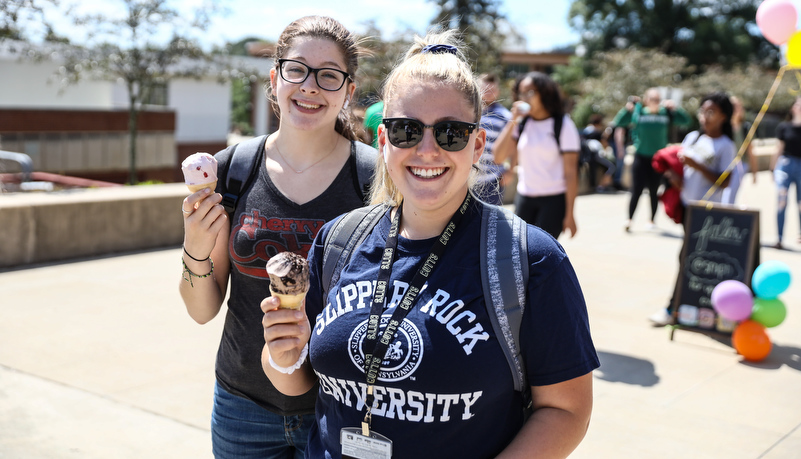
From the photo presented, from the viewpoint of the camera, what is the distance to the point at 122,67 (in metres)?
16.7

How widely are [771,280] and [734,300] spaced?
304 mm

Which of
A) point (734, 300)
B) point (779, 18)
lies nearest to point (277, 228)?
point (734, 300)

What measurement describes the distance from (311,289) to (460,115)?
0.59 m

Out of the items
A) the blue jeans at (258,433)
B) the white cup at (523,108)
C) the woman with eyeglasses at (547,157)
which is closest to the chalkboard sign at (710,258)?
the woman with eyeglasses at (547,157)

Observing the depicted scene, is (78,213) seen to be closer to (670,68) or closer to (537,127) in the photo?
(537,127)

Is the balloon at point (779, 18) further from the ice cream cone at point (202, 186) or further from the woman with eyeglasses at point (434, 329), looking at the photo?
the ice cream cone at point (202, 186)

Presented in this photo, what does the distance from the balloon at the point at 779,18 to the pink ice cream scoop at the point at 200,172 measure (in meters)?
5.80

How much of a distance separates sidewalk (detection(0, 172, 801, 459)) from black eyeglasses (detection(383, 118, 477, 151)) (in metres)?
2.73

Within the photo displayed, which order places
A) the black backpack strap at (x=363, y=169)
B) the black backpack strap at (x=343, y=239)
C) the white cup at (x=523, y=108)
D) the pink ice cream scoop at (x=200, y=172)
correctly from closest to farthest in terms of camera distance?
1. the black backpack strap at (x=343, y=239)
2. the pink ice cream scoop at (x=200, y=172)
3. the black backpack strap at (x=363, y=169)
4. the white cup at (x=523, y=108)

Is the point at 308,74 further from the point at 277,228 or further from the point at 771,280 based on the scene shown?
the point at 771,280

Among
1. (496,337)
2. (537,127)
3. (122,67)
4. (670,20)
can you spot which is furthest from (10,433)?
(670,20)

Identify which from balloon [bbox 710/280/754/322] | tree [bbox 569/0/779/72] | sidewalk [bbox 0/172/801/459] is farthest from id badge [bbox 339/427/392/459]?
tree [bbox 569/0/779/72]

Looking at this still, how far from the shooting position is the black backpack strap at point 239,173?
2416 millimetres

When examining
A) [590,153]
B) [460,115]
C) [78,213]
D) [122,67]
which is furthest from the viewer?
[122,67]
